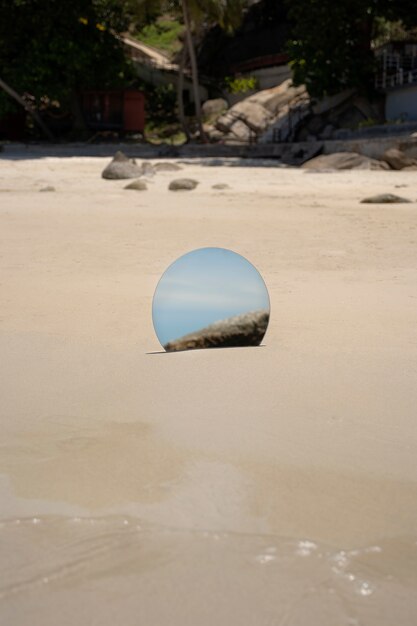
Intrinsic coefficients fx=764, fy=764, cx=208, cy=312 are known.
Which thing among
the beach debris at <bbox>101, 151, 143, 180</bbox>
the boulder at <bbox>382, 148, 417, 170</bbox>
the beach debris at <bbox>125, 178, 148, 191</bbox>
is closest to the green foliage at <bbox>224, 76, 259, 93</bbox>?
the boulder at <bbox>382, 148, 417, 170</bbox>

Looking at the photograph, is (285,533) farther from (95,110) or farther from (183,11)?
(95,110)

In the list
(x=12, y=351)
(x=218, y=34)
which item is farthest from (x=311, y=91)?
(x=12, y=351)

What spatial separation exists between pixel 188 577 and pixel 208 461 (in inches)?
28.9

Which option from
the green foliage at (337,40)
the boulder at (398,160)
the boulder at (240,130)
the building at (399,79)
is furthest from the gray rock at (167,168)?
the boulder at (240,130)

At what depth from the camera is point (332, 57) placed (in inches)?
1038

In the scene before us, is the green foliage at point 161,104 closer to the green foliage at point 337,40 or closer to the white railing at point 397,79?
the green foliage at point 337,40

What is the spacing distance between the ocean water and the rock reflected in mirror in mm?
1563

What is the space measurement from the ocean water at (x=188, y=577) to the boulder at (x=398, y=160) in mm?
17222

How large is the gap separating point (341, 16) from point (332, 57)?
4.81 ft

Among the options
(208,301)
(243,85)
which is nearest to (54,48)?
(243,85)

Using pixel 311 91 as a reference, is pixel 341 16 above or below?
above

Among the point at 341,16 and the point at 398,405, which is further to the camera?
the point at 341,16

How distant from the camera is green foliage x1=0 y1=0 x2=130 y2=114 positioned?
93.2 ft

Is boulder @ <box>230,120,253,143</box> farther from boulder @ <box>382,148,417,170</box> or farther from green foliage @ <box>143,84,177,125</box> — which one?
boulder @ <box>382,148,417,170</box>
